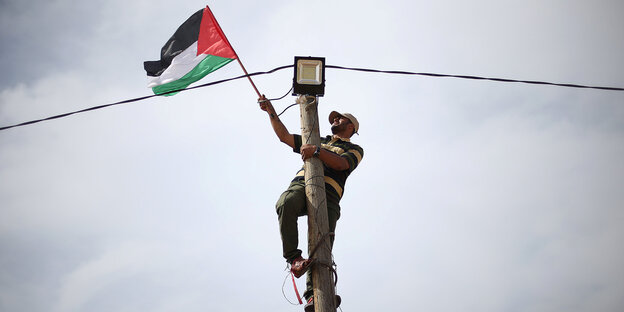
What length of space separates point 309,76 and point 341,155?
84 cm

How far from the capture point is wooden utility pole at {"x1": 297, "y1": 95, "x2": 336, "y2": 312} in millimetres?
4402

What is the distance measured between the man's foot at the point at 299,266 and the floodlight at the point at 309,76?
1640 mm

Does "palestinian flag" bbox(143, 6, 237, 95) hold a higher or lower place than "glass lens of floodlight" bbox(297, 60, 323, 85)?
higher

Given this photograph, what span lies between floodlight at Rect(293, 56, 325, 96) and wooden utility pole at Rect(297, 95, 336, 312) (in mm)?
90

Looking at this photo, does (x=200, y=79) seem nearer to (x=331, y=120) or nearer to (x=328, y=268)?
(x=331, y=120)

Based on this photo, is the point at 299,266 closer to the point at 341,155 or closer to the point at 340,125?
the point at 341,155

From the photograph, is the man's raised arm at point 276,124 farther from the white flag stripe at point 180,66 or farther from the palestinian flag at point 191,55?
the white flag stripe at point 180,66

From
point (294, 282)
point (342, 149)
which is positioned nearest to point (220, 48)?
point (342, 149)

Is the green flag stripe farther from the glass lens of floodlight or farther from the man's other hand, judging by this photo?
the man's other hand

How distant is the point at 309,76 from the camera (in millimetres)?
5273

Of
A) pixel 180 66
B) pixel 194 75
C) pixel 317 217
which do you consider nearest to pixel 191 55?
pixel 180 66

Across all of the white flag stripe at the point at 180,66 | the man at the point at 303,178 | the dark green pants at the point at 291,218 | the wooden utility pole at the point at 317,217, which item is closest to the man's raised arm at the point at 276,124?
the man at the point at 303,178

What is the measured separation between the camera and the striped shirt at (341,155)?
5.11m

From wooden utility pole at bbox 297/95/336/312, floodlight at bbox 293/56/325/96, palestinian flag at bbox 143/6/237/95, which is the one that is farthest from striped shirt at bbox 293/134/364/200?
palestinian flag at bbox 143/6/237/95
